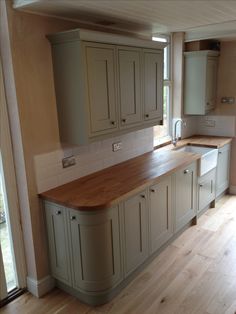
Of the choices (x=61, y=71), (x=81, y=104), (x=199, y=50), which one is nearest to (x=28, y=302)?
(x=81, y=104)

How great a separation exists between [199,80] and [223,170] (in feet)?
4.52

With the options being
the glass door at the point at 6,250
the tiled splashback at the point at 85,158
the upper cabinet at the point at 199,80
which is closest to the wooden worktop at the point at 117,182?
the tiled splashback at the point at 85,158

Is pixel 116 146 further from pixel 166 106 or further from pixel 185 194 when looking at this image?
pixel 166 106

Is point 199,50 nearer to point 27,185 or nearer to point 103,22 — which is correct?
point 103,22

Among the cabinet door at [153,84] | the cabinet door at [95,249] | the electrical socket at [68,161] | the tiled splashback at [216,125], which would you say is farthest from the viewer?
the tiled splashback at [216,125]

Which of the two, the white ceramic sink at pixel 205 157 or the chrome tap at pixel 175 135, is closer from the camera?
the white ceramic sink at pixel 205 157

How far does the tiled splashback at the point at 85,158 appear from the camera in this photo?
8.16ft

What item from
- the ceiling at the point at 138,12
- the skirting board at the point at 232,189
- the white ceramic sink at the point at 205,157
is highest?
the ceiling at the point at 138,12

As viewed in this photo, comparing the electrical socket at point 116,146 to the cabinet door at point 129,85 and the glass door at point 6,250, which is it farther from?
the glass door at point 6,250

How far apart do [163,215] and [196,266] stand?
1.94ft

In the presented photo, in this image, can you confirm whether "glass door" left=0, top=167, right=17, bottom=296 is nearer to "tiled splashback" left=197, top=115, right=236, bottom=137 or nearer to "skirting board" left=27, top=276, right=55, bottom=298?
"skirting board" left=27, top=276, right=55, bottom=298

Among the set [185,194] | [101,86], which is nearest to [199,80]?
[185,194]

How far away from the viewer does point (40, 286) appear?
257 cm

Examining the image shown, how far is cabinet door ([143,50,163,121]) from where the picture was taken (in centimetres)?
304
